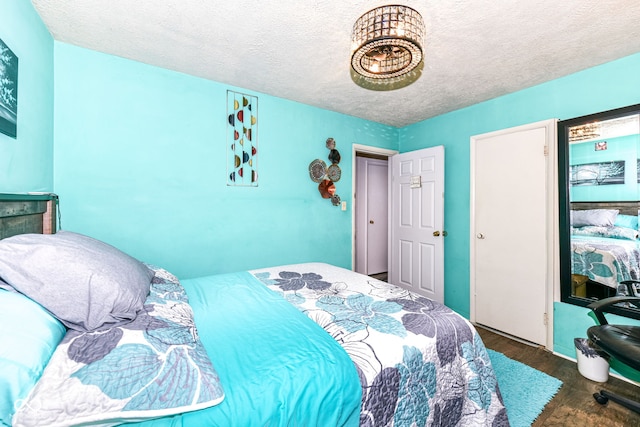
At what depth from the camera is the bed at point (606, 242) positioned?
206cm

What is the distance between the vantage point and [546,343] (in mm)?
2518

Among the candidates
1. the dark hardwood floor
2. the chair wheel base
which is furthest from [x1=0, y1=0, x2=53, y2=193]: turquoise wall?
the chair wheel base

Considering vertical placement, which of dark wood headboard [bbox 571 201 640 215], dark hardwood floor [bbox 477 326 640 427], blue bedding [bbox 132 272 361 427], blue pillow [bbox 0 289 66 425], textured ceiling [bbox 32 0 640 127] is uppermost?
textured ceiling [bbox 32 0 640 127]

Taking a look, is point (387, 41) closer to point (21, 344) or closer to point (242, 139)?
point (21, 344)

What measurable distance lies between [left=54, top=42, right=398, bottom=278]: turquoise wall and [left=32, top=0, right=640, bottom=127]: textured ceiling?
231mm

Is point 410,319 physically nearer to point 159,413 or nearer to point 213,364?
point 213,364

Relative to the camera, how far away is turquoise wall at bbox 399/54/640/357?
2.17 m

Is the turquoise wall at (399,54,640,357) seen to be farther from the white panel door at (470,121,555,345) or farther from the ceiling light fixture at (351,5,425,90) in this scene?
the ceiling light fixture at (351,5,425,90)

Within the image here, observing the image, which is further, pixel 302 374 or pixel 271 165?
pixel 271 165

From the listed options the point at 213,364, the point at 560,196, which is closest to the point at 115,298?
the point at 213,364

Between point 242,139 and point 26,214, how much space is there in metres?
1.67

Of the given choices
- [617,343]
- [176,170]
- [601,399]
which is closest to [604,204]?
[617,343]

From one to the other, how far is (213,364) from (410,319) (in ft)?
2.92

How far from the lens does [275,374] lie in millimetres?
938
